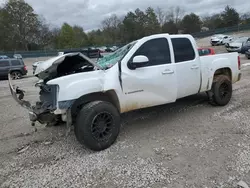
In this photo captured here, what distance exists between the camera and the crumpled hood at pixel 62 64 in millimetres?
3867

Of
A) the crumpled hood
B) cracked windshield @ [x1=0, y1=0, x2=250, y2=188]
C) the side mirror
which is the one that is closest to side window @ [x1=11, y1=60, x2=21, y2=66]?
cracked windshield @ [x1=0, y1=0, x2=250, y2=188]

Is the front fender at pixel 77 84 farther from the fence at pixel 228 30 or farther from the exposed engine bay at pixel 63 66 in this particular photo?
the fence at pixel 228 30

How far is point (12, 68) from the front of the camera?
16672 mm

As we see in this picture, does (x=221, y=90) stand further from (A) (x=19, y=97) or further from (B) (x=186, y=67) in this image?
(A) (x=19, y=97)

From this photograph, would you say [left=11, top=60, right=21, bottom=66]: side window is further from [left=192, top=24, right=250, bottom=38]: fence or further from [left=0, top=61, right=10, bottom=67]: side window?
[left=192, top=24, right=250, bottom=38]: fence

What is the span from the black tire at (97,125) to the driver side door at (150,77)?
39 cm

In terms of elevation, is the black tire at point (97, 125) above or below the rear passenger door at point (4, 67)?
below

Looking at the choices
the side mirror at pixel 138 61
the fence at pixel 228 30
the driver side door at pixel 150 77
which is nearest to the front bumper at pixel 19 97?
the driver side door at pixel 150 77

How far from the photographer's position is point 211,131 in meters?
4.15

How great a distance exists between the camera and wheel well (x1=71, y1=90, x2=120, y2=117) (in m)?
3.61

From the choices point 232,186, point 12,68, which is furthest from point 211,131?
point 12,68

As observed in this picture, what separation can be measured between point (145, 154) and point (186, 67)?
211 cm

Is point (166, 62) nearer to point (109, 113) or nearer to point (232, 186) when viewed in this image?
point (109, 113)

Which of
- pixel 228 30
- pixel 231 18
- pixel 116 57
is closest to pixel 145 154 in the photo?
pixel 116 57
